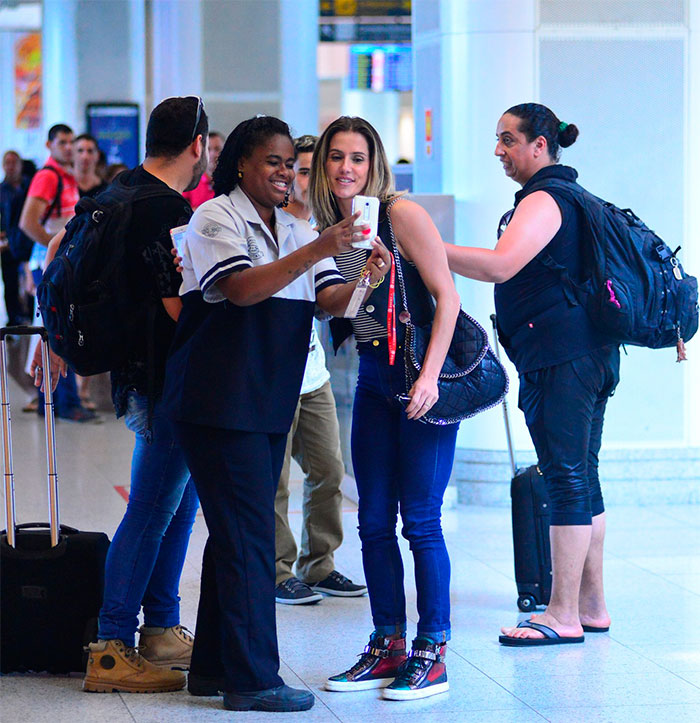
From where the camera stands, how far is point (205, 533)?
18.6 ft

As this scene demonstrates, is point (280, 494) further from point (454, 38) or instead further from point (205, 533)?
point (454, 38)

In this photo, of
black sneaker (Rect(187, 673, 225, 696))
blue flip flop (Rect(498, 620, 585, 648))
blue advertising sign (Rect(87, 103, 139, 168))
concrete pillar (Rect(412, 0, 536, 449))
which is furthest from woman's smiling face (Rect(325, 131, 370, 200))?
blue advertising sign (Rect(87, 103, 139, 168))

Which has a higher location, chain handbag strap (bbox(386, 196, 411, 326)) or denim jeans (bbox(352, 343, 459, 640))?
chain handbag strap (bbox(386, 196, 411, 326))

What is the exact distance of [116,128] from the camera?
49.0ft

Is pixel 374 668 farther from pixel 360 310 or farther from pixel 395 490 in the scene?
pixel 360 310

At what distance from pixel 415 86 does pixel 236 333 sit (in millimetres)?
3753

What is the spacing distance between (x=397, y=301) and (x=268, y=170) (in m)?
0.53

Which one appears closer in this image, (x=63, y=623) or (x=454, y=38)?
(x=63, y=623)

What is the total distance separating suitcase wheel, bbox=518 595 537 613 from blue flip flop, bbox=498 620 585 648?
0.35 metres

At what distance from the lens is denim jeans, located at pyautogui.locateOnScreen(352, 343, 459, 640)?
346cm

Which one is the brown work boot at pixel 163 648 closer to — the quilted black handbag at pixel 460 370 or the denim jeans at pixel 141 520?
the denim jeans at pixel 141 520

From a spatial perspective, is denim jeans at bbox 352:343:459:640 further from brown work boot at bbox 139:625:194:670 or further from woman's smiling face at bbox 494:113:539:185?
woman's smiling face at bbox 494:113:539:185

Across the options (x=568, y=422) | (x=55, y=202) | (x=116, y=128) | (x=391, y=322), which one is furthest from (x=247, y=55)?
(x=391, y=322)

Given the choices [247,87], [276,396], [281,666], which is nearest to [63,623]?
[281,666]
